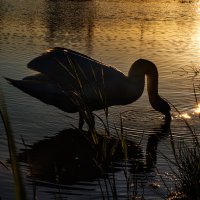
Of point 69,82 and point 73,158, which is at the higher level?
point 69,82

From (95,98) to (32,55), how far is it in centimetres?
578

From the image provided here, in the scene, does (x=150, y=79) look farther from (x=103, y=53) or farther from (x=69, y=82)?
(x=103, y=53)

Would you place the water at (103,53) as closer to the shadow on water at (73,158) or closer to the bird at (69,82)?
the shadow on water at (73,158)

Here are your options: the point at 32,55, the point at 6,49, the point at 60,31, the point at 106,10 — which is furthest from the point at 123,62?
the point at 106,10

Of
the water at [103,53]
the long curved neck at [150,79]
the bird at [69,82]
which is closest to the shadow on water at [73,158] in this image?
the water at [103,53]

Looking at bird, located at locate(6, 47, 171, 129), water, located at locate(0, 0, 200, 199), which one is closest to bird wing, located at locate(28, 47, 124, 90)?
bird, located at locate(6, 47, 171, 129)

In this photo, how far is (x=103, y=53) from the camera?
13.0 meters

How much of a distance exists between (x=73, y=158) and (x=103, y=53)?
770cm

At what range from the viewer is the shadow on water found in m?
4.84

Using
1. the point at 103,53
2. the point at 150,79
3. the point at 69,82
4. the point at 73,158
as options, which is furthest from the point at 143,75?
the point at 103,53

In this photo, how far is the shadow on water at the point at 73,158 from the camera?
4.84 metres

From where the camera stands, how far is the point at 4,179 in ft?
14.6

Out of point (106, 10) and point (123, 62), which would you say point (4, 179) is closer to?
point (123, 62)

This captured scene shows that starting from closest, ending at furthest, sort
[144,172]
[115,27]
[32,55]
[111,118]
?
[144,172], [111,118], [32,55], [115,27]
